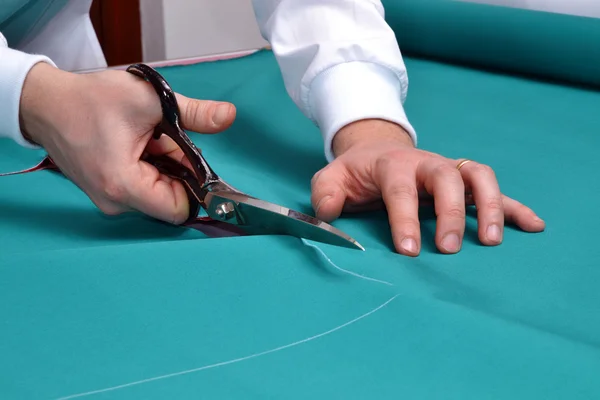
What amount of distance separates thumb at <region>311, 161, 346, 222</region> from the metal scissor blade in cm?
9

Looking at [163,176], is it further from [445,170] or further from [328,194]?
[445,170]

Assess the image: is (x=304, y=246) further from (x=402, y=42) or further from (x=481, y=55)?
(x=402, y=42)

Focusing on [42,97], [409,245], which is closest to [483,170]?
[409,245]

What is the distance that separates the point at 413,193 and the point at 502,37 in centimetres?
85

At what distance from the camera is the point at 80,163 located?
0.83 meters

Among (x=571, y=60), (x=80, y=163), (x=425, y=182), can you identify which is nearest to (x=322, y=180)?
(x=425, y=182)

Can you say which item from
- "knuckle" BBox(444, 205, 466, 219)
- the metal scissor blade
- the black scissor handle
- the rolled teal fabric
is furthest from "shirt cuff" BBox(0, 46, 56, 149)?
the rolled teal fabric

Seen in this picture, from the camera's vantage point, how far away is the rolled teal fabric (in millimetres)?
→ 1465

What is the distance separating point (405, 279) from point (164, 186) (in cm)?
29

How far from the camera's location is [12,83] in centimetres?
85

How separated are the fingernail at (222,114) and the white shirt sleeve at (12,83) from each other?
0.24 m

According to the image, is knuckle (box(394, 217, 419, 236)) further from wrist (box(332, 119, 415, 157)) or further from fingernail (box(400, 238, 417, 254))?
wrist (box(332, 119, 415, 157))

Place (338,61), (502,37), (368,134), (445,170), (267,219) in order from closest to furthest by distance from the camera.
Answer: (267,219) → (445,170) → (368,134) → (338,61) → (502,37)

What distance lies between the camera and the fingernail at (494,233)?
2.59ft
